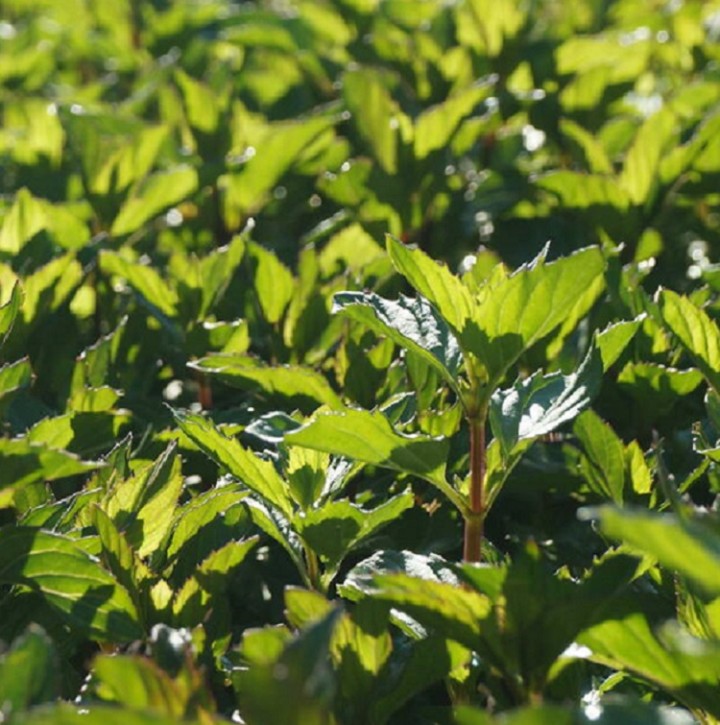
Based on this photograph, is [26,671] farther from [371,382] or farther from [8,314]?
[371,382]

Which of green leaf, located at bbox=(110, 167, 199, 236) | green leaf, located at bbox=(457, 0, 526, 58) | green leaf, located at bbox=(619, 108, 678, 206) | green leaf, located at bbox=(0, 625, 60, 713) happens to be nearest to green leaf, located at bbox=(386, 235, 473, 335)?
green leaf, located at bbox=(0, 625, 60, 713)

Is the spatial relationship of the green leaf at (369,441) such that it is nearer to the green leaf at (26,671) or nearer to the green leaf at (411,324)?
the green leaf at (411,324)

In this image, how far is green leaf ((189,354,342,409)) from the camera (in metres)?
1.99

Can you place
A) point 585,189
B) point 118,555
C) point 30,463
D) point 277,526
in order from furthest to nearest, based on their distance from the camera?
1. point 585,189
2. point 277,526
3. point 118,555
4. point 30,463

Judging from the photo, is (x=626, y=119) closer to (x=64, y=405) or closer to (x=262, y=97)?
(x=262, y=97)

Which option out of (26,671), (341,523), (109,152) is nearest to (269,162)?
(109,152)

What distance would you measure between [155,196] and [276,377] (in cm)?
86

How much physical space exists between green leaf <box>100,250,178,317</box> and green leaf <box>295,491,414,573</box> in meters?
0.77

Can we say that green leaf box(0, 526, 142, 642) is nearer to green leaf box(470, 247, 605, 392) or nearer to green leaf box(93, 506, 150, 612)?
green leaf box(93, 506, 150, 612)

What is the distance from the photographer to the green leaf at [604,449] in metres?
1.90

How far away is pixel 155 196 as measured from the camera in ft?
8.91

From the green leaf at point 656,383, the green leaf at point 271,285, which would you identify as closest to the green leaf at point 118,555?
the green leaf at point 271,285

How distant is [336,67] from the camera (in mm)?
3408

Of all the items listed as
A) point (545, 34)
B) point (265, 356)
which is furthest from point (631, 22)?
point (265, 356)
